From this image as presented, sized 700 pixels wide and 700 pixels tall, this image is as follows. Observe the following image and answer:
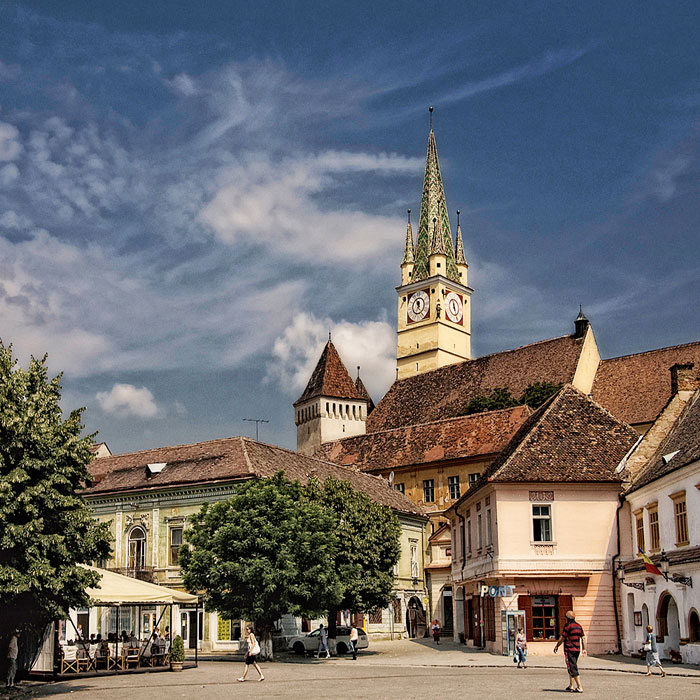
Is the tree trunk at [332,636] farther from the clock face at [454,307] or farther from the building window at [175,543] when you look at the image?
the clock face at [454,307]

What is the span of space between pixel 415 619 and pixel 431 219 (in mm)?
75311

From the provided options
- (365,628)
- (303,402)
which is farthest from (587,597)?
(303,402)

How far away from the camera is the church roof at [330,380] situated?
335ft

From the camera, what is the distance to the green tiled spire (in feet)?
392

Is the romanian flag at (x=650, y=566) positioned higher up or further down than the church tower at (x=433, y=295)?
further down

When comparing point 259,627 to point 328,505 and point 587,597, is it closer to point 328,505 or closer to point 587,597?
point 328,505

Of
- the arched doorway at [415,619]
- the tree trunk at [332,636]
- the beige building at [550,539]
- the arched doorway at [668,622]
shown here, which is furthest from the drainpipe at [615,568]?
the arched doorway at [415,619]

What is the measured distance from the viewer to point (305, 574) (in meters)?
34.2

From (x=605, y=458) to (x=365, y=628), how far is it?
18.2m

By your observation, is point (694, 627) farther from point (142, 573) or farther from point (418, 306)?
point (418, 306)

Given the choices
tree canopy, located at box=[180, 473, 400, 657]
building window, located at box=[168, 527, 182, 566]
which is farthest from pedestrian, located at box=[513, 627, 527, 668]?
building window, located at box=[168, 527, 182, 566]

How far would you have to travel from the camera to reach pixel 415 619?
55.6m

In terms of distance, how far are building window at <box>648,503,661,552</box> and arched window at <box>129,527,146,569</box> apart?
26.4 m

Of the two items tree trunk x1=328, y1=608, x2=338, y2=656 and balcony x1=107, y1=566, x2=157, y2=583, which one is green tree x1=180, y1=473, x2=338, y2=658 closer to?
tree trunk x1=328, y1=608, x2=338, y2=656
